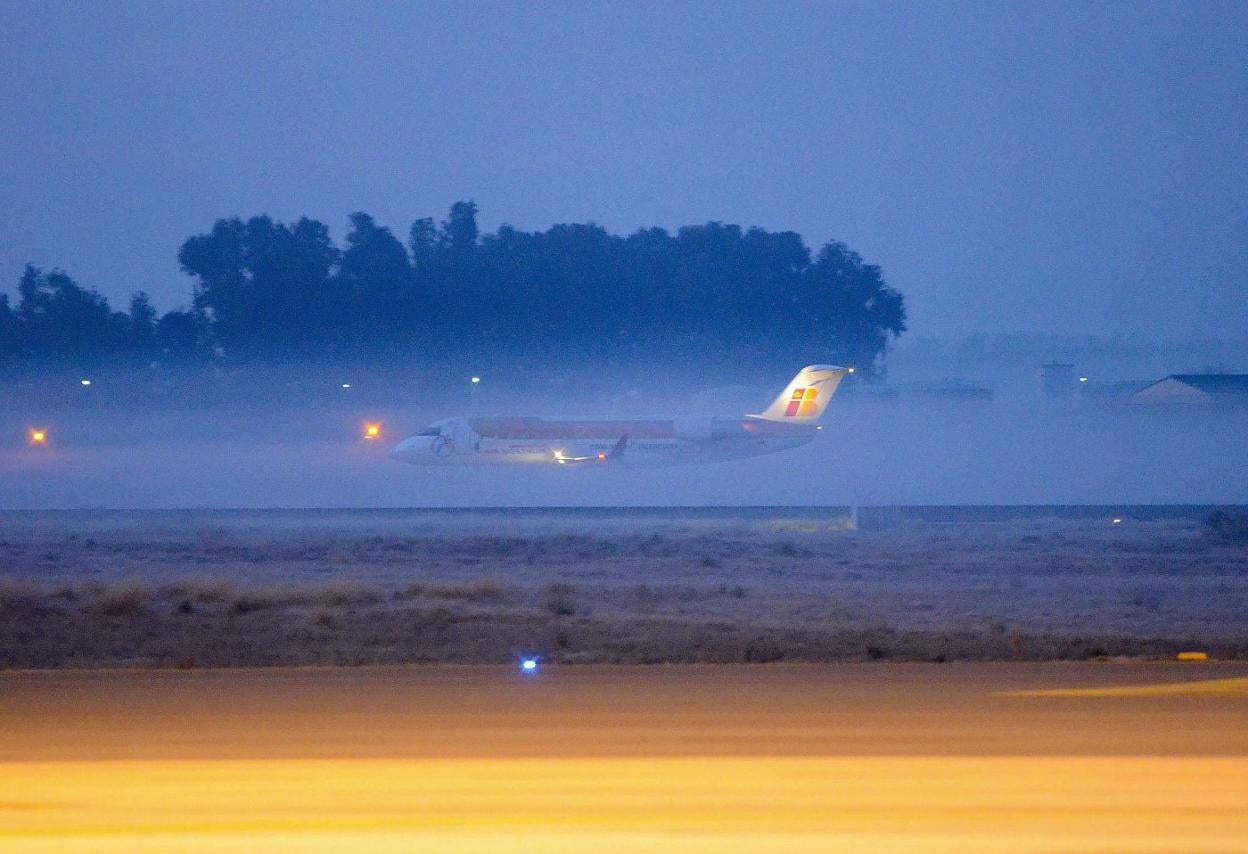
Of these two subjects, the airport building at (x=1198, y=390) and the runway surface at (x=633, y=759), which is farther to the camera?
the airport building at (x=1198, y=390)

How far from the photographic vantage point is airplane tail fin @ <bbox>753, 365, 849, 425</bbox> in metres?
49.6

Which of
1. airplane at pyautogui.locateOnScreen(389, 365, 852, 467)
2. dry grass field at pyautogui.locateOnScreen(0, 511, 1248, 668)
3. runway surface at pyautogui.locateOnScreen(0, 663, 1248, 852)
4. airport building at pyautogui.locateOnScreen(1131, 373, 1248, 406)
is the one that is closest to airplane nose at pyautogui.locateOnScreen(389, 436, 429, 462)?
airplane at pyautogui.locateOnScreen(389, 365, 852, 467)

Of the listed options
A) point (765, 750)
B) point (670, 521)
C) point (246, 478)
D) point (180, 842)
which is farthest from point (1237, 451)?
point (180, 842)

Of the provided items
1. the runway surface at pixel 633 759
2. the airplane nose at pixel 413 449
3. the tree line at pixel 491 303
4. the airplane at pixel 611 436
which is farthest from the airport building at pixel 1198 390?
the runway surface at pixel 633 759

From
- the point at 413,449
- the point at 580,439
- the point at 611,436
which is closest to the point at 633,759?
the point at 580,439

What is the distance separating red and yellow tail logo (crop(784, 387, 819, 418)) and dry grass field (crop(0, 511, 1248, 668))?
38.9 ft

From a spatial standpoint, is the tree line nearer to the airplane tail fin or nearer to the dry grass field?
the airplane tail fin

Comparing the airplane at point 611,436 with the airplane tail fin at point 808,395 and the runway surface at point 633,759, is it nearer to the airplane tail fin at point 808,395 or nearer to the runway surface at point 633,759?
the airplane tail fin at point 808,395

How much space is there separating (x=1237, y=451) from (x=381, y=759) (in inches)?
2137

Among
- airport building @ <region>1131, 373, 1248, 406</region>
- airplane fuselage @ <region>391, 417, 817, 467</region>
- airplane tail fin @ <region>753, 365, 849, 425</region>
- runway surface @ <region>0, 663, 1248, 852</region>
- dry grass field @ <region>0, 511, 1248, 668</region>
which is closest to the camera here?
runway surface @ <region>0, 663, 1248, 852</region>

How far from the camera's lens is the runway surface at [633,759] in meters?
7.78

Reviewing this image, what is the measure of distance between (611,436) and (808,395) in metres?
7.29

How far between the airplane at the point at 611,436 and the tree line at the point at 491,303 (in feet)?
49.1

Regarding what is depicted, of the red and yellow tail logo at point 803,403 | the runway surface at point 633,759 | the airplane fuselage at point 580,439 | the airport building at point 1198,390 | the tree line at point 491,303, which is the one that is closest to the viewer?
the runway surface at point 633,759
